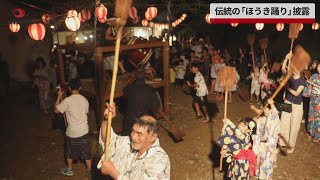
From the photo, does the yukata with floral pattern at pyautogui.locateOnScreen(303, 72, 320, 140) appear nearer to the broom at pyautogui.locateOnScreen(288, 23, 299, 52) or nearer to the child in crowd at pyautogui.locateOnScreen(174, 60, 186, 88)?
the broom at pyautogui.locateOnScreen(288, 23, 299, 52)

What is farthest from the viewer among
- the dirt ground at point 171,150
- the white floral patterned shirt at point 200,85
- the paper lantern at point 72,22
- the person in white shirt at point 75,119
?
the white floral patterned shirt at point 200,85

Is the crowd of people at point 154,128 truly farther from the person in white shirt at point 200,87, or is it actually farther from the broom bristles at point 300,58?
the broom bristles at point 300,58

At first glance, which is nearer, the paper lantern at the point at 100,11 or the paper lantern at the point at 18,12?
the paper lantern at the point at 100,11

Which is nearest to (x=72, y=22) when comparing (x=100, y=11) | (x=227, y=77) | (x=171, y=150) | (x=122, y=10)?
(x=100, y=11)

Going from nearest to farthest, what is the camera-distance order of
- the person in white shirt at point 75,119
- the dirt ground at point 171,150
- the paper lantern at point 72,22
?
1. the person in white shirt at point 75,119
2. the dirt ground at point 171,150
3. the paper lantern at point 72,22

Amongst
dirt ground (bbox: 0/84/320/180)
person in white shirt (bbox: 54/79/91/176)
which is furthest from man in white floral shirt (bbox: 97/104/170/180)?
dirt ground (bbox: 0/84/320/180)

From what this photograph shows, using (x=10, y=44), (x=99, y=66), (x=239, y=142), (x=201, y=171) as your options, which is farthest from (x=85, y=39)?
(x=239, y=142)

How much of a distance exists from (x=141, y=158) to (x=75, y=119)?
3418mm

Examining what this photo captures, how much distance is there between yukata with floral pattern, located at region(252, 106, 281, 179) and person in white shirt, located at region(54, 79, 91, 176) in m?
3.66

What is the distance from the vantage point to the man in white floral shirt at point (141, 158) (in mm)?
3406

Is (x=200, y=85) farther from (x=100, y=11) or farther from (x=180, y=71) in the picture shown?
(x=180, y=71)

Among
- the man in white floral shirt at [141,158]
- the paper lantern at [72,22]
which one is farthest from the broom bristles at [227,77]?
the paper lantern at [72,22]

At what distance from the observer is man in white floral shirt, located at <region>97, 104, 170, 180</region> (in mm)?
3406

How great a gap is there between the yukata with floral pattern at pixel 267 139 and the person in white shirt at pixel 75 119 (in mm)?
3660
